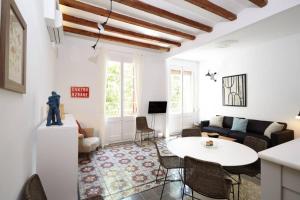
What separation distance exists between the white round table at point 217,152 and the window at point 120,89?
2.67m

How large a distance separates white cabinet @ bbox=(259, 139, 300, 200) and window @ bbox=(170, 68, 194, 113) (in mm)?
4651

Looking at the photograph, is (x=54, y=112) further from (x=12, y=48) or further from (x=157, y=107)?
(x=157, y=107)

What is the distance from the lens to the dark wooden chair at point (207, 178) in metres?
1.45

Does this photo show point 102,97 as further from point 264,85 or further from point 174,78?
point 264,85

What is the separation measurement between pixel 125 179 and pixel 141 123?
227 centimetres

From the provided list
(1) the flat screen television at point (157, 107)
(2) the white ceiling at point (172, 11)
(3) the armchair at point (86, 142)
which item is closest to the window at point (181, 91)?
(1) the flat screen television at point (157, 107)

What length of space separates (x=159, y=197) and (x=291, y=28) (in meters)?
4.17

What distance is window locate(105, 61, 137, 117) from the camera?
4.55 m

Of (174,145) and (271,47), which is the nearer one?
(174,145)

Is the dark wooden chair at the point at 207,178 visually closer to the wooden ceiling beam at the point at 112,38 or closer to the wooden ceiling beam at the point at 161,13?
the wooden ceiling beam at the point at 161,13

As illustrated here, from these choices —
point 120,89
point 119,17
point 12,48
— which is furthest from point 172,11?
point 12,48

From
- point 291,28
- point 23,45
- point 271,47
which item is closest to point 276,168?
point 23,45

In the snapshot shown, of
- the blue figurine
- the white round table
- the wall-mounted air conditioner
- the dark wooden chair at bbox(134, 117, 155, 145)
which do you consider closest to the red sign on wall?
the dark wooden chair at bbox(134, 117, 155, 145)

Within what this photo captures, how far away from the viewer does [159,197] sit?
2195 millimetres
